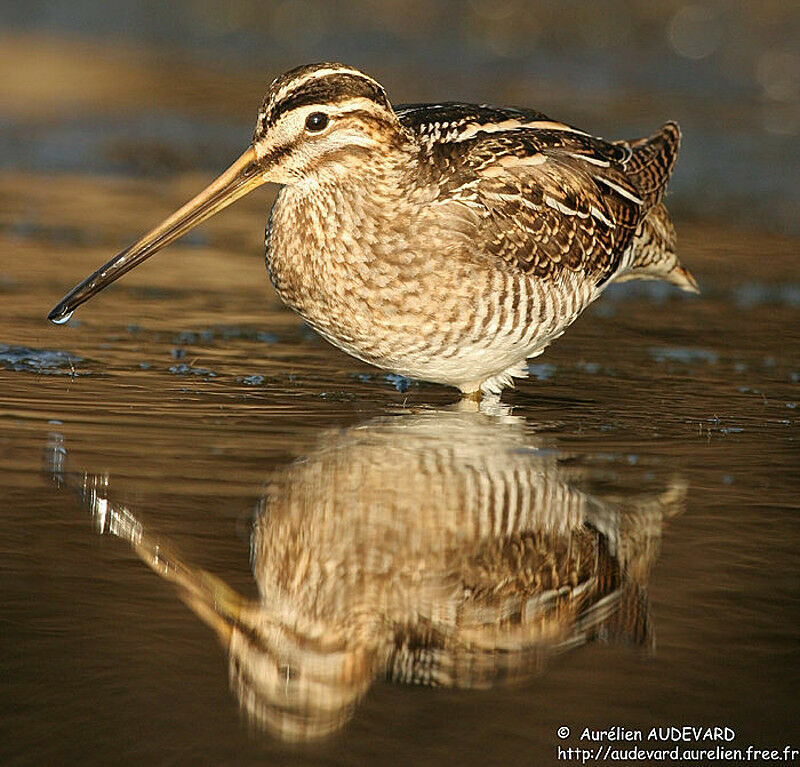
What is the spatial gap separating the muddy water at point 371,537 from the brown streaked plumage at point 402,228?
0.36 metres

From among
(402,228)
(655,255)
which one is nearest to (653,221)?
(655,255)

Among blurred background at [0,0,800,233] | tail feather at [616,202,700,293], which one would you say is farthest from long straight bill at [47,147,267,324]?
blurred background at [0,0,800,233]

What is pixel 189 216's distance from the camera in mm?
6828

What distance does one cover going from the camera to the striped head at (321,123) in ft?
21.8

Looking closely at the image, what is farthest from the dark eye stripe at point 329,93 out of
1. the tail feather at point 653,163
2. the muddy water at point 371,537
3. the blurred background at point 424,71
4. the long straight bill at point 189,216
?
the blurred background at point 424,71

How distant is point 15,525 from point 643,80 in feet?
38.5

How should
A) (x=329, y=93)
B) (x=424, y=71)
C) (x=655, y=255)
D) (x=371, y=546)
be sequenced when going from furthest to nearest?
(x=424, y=71)
(x=655, y=255)
(x=329, y=93)
(x=371, y=546)

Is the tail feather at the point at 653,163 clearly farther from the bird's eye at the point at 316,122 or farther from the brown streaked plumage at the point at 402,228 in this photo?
the bird's eye at the point at 316,122

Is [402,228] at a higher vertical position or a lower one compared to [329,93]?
lower

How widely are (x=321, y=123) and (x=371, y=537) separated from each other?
82.4 inches

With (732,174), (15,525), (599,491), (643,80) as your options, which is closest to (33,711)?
(15,525)

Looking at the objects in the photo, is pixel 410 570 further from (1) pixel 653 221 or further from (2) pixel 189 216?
(1) pixel 653 221

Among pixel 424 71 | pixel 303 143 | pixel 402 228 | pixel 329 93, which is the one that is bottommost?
pixel 402 228

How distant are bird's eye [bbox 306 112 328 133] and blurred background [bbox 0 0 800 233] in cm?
581
